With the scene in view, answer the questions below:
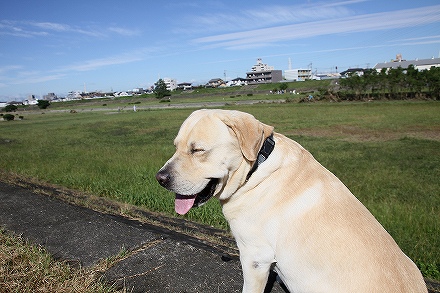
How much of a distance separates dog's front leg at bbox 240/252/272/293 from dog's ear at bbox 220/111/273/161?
723 millimetres

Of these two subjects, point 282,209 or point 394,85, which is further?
point 394,85

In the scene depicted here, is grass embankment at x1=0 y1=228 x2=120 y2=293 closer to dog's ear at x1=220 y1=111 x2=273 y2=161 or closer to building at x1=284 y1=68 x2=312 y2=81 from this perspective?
dog's ear at x1=220 y1=111 x2=273 y2=161

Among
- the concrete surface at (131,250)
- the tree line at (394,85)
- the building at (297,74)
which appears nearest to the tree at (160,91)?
the tree line at (394,85)

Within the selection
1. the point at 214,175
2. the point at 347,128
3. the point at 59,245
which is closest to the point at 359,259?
the point at 214,175

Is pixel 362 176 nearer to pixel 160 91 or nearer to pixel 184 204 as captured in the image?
pixel 184 204

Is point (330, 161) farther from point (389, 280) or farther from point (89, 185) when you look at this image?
point (389, 280)

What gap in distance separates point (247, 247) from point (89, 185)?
547 cm

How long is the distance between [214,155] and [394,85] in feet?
160

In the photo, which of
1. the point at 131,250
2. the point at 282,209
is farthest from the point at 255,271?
the point at 131,250

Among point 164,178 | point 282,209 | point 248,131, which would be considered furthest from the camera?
point 164,178

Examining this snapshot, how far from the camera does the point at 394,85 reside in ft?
148

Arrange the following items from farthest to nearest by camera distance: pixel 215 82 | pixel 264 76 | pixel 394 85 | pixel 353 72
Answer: pixel 215 82 → pixel 264 76 → pixel 353 72 → pixel 394 85

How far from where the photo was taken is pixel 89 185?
7145mm

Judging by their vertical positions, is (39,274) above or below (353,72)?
above
